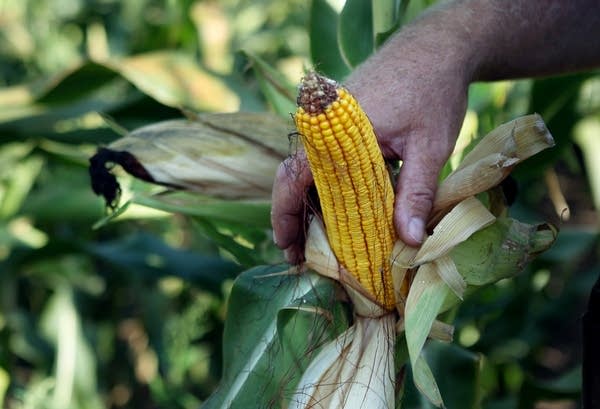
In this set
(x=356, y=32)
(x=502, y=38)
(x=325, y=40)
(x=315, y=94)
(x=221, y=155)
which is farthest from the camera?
(x=325, y=40)

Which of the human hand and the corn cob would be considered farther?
the human hand

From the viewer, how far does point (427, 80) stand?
1.10m

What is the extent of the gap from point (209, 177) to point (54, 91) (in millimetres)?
860

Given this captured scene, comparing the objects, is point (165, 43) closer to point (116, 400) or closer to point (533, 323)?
point (116, 400)

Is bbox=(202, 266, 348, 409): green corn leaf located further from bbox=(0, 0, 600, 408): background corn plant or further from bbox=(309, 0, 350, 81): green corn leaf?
bbox=(309, 0, 350, 81): green corn leaf

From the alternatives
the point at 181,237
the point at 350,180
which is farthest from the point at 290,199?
the point at 181,237

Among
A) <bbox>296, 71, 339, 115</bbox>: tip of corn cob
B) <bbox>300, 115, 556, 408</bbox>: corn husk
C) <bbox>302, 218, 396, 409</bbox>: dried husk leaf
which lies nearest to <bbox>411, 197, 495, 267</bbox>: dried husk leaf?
<bbox>300, 115, 556, 408</bbox>: corn husk

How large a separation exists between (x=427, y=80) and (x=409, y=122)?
6cm

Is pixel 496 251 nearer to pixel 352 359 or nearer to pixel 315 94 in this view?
pixel 352 359

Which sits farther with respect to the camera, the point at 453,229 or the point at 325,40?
the point at 325,40

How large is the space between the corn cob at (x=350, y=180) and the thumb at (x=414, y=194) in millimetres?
15

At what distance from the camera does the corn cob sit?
0.93m

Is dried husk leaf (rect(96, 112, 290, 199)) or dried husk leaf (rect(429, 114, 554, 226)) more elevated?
dried husk leaf (rect(429, 114, 554, 226))

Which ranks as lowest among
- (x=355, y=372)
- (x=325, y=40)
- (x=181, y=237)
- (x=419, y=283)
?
(x=181, y=237)
